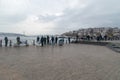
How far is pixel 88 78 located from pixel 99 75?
950 mm

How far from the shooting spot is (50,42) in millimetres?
43156

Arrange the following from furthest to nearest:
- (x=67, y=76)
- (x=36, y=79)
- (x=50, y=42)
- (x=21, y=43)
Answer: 1. (x=50, y=42)
2. (x=21, y=43)
3. (x=67, y=76)
4. (x=36, y=79)

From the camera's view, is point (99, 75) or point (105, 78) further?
point (99, 75)

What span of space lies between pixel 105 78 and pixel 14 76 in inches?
167

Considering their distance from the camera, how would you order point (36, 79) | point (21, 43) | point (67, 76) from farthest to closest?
point (21, 43) → point (67, 76) → point (36, 79)

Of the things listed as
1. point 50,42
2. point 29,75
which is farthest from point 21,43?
point 29,75

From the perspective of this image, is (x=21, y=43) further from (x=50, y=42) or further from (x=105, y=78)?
(x=105, y=78)

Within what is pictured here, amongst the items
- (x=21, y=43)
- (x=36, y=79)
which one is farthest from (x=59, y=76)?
(x=21, y=43)

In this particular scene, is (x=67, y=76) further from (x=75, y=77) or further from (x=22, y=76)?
(x=22, y=76)

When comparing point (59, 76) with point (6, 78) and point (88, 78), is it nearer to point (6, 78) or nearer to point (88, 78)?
point (88, 78)

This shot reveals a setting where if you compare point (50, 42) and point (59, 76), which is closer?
point (59, 76)

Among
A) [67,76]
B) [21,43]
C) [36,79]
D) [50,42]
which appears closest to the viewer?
[36,79]

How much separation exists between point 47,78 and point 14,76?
1695 mm

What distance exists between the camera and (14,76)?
1002 centimetres
